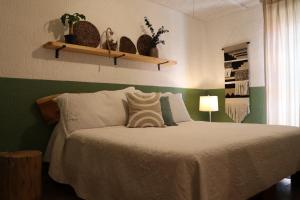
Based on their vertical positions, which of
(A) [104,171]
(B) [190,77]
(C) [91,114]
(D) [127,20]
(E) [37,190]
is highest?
(D) [127,20]

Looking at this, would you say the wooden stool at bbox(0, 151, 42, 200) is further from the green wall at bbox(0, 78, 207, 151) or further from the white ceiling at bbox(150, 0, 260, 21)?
the white ceiling at bbox(150, 0, 260, 21)

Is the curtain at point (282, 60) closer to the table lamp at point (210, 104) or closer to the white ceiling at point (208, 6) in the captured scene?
the white ceiling at point (208, 6)

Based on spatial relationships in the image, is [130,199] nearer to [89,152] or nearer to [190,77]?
[89,152]

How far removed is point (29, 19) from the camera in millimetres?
2383

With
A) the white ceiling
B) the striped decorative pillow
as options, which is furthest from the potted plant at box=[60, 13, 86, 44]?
the white ceiling

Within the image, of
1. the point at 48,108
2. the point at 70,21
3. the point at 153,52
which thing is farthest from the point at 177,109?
the point at 70,21

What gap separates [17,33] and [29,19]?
19 cm

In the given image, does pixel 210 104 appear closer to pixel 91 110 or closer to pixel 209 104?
pixel 209 104

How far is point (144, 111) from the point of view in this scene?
2387mm

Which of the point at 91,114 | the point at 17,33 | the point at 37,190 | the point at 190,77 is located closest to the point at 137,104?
the point at 91,114

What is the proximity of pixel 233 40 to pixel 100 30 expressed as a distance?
223 cm

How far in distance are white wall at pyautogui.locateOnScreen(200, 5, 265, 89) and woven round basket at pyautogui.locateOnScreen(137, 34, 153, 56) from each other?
1.37 meters

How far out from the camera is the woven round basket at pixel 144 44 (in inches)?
129

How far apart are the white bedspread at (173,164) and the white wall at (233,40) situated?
5.91ft
